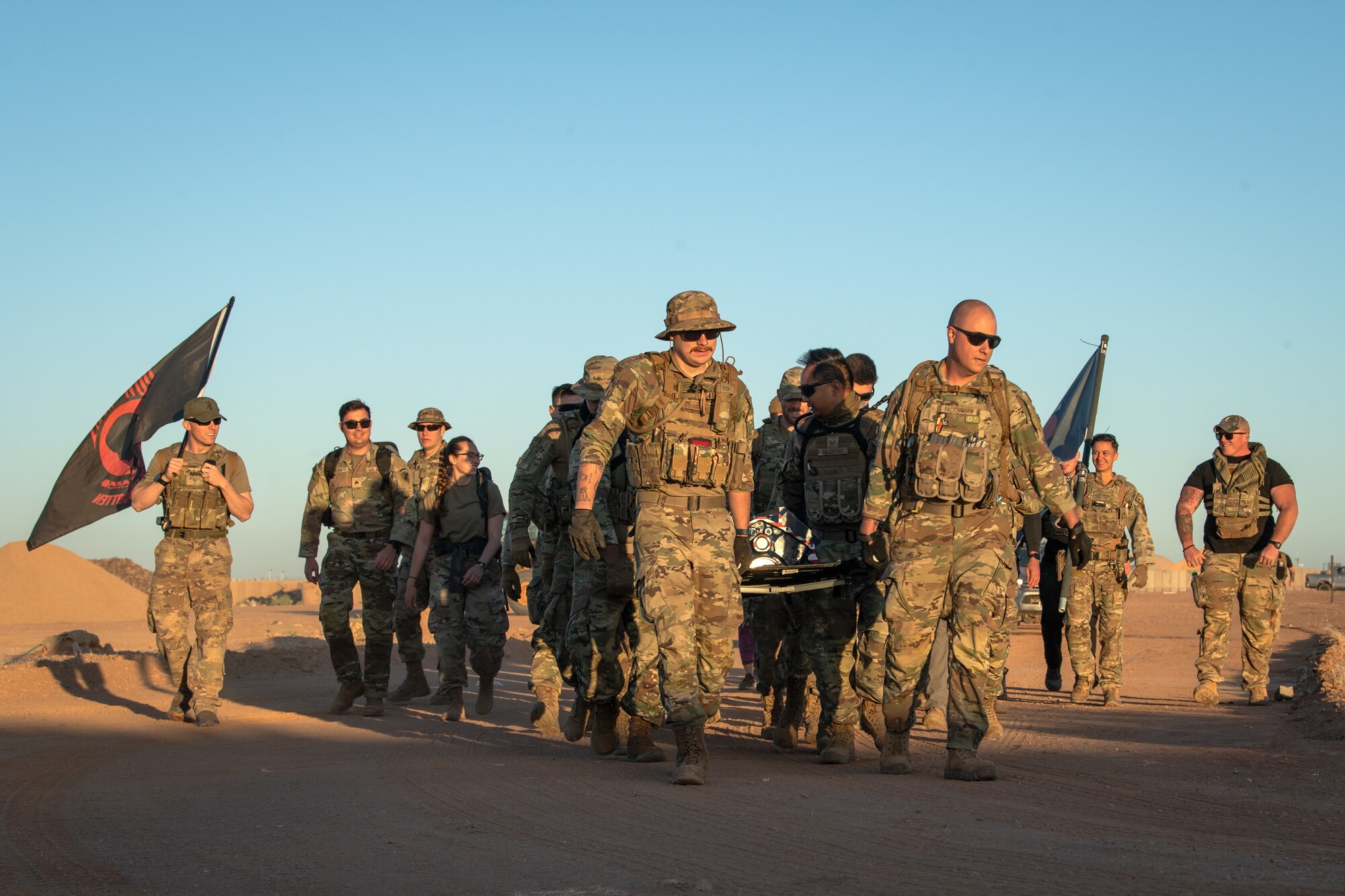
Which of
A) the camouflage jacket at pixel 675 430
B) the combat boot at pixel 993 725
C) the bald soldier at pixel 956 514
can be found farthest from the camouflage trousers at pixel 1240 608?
the camouflage jacket at pixel 675 430

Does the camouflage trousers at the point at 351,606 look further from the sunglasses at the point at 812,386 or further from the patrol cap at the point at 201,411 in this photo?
the sunglasses at the point at 812,386

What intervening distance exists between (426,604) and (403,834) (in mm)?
7345

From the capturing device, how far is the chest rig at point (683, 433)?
769cm

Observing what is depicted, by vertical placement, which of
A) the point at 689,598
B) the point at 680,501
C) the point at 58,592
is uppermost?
the point at 680,501

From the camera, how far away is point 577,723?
952 cm

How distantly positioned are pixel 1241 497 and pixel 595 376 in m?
6.32

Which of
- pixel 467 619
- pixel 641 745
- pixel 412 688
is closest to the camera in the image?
pixel 641 745

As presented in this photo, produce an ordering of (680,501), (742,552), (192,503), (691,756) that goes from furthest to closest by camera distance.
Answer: (192,503) → (742,552) → (680,501) → (691,756)

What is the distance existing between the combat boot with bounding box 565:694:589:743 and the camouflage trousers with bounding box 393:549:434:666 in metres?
3.39

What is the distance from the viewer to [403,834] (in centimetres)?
586

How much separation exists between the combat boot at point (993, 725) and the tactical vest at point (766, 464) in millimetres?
2306

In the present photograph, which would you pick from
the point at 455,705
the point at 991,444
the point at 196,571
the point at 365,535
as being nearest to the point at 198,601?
the point at 196,571

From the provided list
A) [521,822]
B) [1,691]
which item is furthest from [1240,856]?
[1,691]

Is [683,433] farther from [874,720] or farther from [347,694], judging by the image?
[347,694]
